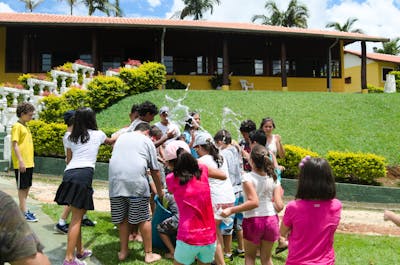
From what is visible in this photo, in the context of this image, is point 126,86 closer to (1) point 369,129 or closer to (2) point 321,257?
(1) point 369,129

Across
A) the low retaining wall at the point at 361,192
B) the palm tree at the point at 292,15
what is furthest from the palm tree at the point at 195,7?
the low retaining wall at the point at 361,192

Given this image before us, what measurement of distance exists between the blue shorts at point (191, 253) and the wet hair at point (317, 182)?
102 cm

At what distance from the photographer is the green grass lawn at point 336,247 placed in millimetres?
4855

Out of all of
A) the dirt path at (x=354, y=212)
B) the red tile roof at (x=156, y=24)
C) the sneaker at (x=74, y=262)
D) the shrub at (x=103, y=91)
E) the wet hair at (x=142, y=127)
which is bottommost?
the dirt path at (x=354, y=212)

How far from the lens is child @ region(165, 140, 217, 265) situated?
342 cm

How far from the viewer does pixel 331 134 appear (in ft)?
42.4

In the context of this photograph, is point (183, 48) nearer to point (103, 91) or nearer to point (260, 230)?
point (103, 91)

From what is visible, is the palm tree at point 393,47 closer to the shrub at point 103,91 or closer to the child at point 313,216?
the shrub at point 103,91

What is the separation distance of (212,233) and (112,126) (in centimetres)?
1043

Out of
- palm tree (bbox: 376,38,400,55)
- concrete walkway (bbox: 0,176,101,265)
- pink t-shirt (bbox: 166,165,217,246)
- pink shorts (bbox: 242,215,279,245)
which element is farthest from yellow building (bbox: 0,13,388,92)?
palm tree (bbox: 376,38,400,55)

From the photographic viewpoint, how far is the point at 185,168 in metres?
3.52

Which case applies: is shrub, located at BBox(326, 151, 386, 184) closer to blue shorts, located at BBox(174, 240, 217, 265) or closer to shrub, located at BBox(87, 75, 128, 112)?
blue shorts, located at BBox(174, 240, 217, 265)

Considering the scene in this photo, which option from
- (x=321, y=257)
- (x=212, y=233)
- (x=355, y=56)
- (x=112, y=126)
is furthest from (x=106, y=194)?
(x=355, y=56)

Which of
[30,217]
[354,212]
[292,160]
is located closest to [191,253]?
[30,217]
